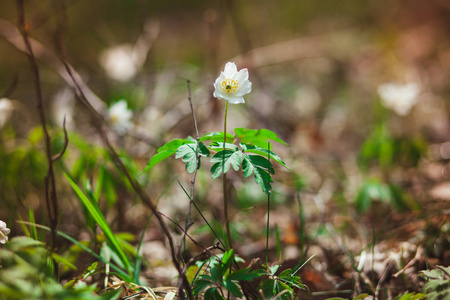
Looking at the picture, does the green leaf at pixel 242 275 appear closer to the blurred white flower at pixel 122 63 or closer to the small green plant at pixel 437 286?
the small green plant at pixel 437 286

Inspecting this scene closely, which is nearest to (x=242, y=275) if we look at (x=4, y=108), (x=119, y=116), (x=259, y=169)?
(x=259, y=169)

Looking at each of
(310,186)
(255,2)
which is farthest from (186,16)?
(310,186)

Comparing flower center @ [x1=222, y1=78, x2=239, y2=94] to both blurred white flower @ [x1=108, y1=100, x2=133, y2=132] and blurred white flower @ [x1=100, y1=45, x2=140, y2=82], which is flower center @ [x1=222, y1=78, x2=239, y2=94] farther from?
blurred white flower @ [x1=100, y1=45, x2=140, y2=82]

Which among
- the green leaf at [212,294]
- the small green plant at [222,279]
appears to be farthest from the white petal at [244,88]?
the green leaf at [212,294]

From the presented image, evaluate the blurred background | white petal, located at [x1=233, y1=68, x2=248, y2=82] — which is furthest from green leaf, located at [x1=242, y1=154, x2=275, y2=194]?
the blurred background

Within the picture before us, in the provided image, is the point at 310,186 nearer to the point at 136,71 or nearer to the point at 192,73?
the point at 192,73

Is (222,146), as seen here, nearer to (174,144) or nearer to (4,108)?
(174,144)
